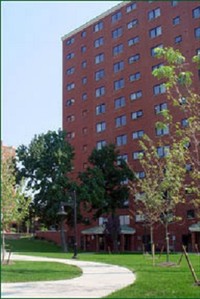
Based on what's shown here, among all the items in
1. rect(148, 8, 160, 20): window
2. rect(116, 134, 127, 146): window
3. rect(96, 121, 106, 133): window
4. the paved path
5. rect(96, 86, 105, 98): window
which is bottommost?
the paved path

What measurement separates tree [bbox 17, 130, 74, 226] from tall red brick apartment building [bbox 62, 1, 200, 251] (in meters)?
11.0

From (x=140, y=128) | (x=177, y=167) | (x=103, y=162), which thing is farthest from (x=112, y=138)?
(x=177, y=167)

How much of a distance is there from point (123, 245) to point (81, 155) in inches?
582

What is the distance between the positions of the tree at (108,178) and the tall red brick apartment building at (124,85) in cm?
416

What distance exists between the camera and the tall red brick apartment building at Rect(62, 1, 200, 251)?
2066 inches

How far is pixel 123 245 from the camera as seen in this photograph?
5612 centimetres

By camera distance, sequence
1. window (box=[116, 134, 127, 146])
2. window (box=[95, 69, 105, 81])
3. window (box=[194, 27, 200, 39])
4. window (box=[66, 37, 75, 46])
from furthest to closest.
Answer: window (box=[66, 37, 75, 46]) < window (box=[95, 69, 105, 81]) < window (box=[116, 134, 127, 146]) < window (box=[194, 27, 200, 39])

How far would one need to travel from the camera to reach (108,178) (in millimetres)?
51219

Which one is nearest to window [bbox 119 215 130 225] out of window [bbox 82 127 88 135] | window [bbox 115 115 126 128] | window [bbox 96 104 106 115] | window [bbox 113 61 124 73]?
window [bbox 115 115 126 128]

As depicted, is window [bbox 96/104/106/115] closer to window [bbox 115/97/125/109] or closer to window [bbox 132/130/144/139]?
window [bbox 115/97/125/109]

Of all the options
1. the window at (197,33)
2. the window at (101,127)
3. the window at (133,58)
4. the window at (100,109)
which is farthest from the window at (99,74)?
the window at (197,33)

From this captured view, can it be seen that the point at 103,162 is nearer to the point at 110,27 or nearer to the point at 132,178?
the point at 132,178

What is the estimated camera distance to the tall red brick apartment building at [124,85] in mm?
52469

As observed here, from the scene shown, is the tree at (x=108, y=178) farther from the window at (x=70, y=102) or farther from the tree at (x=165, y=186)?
the tree at (x=165, y=186)
